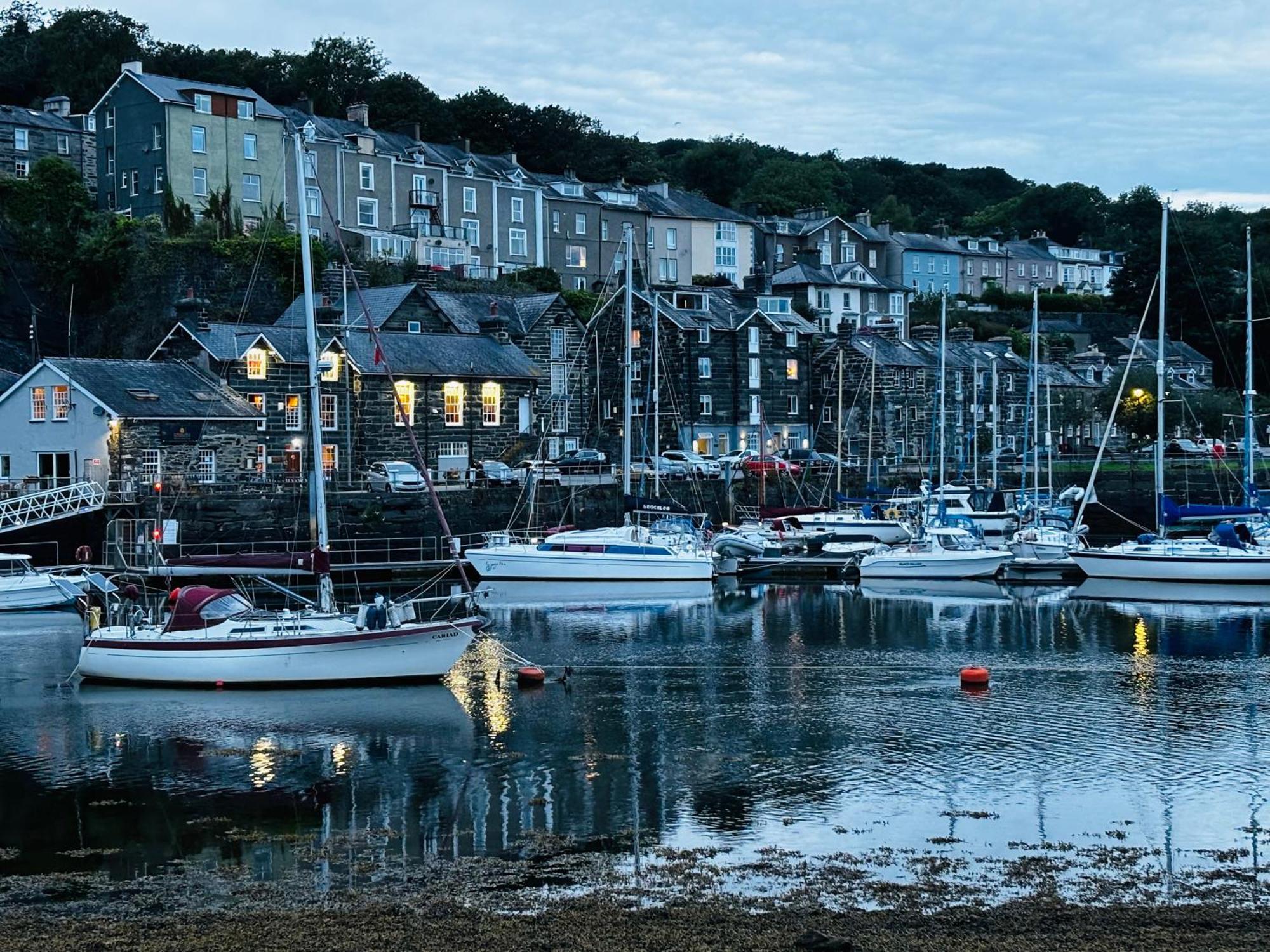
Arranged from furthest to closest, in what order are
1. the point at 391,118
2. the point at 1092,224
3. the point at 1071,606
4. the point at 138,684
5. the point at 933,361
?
the point at 1092,224, the point at 391,118, the point at 933,361, the point at 1071,606, the point at 138,684

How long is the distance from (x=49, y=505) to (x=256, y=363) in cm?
1100

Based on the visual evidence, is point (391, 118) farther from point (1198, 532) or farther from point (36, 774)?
point (36, 774)

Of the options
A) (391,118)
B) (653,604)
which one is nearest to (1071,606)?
(653,604)

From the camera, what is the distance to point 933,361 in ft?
291

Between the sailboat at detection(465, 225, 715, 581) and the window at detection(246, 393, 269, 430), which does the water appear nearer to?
the sailboat at detection(465, 225, 715, 581)

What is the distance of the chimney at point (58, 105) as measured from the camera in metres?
86.6

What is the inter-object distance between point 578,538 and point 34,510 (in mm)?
17764

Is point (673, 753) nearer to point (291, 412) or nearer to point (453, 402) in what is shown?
point (291, 412)

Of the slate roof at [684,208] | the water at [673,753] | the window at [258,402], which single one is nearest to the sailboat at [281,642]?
the water at [673,753]

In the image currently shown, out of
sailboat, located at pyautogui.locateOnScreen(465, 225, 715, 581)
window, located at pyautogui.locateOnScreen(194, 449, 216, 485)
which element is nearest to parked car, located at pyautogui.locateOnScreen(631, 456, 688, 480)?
sailboat, located at pyautogui.locateOnScreen(465, 225, 715, 581)

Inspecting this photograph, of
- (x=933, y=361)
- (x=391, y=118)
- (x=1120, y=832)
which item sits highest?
(x=391, y=118)

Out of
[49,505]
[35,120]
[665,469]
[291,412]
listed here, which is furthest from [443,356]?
[35,120]

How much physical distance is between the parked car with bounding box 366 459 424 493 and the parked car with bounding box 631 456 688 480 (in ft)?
30.4

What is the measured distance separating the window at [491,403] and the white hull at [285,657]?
3707cm
